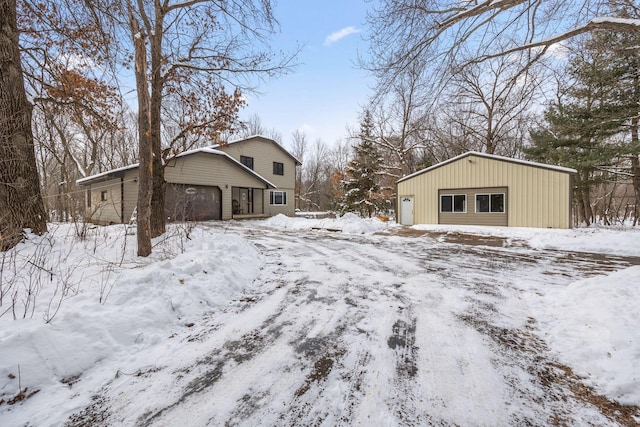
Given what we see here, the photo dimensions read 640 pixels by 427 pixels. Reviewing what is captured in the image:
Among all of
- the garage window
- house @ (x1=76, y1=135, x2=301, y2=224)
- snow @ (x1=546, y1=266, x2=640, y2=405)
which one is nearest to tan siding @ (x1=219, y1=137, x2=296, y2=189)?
house @ (x1=76, y1=135, x2=301, y2=224)

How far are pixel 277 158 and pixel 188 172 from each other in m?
9.37

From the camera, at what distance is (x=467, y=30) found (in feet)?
18.6

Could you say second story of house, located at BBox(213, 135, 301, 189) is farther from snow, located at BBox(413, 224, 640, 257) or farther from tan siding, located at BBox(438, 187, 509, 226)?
snow, located at BBox(413, 224, 640, 257)

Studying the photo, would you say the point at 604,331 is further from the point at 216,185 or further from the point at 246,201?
the point at 246,201

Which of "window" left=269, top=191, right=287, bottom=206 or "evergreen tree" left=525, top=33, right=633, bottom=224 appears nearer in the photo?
"evergreen tree" left=525, top=33, right=633, bottom=224

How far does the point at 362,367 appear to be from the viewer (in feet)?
7.86

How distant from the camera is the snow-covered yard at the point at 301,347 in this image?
1.91m

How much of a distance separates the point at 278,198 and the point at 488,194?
52.2 feet

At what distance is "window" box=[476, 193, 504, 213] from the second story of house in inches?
621

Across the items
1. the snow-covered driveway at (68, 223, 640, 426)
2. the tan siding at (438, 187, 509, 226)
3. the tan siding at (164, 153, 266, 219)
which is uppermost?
the tan siding at (164, 153, 266, 219)

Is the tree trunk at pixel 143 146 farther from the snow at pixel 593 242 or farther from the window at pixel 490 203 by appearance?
the window at pixel 490 203

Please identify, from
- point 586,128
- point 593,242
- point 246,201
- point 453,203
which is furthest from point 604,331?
point 246,201

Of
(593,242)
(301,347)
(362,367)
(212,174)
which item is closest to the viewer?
(362,367)

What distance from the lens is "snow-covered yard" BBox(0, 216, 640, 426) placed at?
75.1 inches
